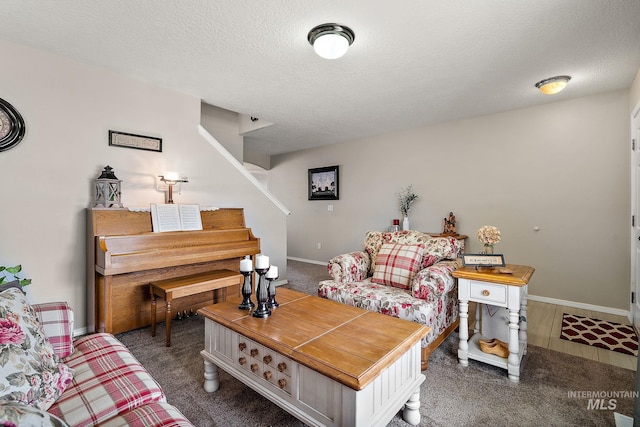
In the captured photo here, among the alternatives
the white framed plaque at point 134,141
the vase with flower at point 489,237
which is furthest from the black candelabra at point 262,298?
the white framed plaque at point 134,141

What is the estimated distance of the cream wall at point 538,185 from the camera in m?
3.27

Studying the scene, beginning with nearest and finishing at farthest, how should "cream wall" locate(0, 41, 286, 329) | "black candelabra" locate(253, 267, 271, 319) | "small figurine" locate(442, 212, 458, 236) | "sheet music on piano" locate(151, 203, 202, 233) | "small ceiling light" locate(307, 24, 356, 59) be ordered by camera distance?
1. "black candelabra" locate(253, 267, 271, 319)
2. "small ceiling light" locate(307, 24, 356, 59)
3. "cream wall" locate(0, 41, 286, 329)
4. "sheet music on piano" locate(151, 203, 202, 233)
5. "small figurine" locate(442, 212, 458, 236)

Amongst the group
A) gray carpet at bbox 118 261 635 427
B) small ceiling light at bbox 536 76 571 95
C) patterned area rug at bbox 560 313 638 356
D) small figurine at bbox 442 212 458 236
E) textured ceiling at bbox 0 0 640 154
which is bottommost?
patterned area rug at bbox 560 313 638 356

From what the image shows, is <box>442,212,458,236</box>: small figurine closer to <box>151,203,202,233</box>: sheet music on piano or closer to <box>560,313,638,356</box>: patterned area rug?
<box>560,313,638,356</box>: patterned area rug

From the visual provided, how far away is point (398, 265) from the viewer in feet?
8.61

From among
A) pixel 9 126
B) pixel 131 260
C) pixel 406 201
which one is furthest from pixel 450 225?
pixel 9 126

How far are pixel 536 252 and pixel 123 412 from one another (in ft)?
14.0

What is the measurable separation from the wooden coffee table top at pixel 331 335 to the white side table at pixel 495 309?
726 millimetres

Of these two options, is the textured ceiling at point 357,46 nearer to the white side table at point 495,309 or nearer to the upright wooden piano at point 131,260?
the upright wooden piano at point 131,260

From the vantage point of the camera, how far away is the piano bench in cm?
245

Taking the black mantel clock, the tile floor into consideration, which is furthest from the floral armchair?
the black mantel clock

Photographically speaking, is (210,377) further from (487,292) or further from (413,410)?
(487,292)

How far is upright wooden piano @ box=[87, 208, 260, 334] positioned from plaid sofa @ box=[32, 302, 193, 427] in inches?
42.7

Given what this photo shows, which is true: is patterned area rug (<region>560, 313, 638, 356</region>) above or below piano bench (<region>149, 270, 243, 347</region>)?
below
